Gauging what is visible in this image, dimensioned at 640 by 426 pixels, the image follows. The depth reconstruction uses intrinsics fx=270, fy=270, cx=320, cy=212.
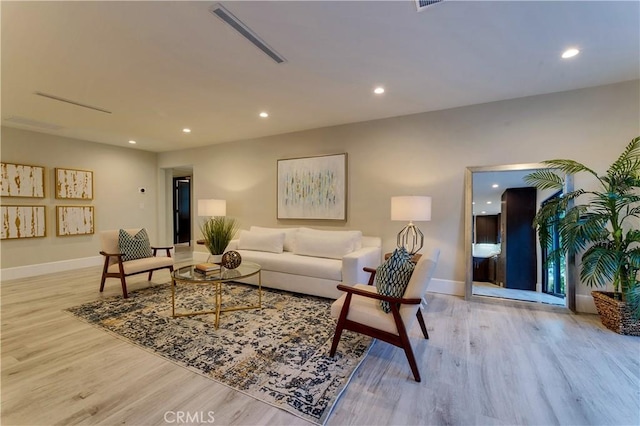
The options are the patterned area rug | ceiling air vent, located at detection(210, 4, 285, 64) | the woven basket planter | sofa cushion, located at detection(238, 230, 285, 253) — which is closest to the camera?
the patterned area rug

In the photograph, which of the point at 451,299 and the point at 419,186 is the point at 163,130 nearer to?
the point at 419,186

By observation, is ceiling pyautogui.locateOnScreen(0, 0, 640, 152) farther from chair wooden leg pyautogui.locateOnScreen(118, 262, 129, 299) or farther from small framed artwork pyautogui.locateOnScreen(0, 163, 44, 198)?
chair wooden leg pyautogui.locateOnScreen(118, 262, 129, 299)

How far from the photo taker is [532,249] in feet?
11.1

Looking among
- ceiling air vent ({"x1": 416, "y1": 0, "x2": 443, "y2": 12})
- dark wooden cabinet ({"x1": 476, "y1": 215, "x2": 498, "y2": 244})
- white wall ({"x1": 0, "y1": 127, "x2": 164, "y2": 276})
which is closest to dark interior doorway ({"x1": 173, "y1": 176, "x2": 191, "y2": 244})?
white wall ({"x1": 0, "y1": 127, "x2": 164, "y2": 276})

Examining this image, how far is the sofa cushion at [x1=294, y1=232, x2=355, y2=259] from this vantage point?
3824 mm

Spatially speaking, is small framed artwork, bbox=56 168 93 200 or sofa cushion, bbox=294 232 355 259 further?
small framed artwork, bbox=56 168 93 200

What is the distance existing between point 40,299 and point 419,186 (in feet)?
17.3

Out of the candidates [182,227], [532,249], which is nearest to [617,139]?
[532,249]

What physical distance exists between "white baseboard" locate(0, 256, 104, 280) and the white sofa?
336 cm

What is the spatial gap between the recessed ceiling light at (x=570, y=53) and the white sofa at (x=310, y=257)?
109 inches

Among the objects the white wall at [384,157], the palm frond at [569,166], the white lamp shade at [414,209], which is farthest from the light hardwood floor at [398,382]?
the palm frond at [569,166]

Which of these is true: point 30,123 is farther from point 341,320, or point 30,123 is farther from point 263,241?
point 341,320

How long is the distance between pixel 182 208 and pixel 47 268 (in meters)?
3.84

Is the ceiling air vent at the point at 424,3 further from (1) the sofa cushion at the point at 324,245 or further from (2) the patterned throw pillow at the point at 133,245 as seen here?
(2) the patterned throw pillow at the point at 133,245
